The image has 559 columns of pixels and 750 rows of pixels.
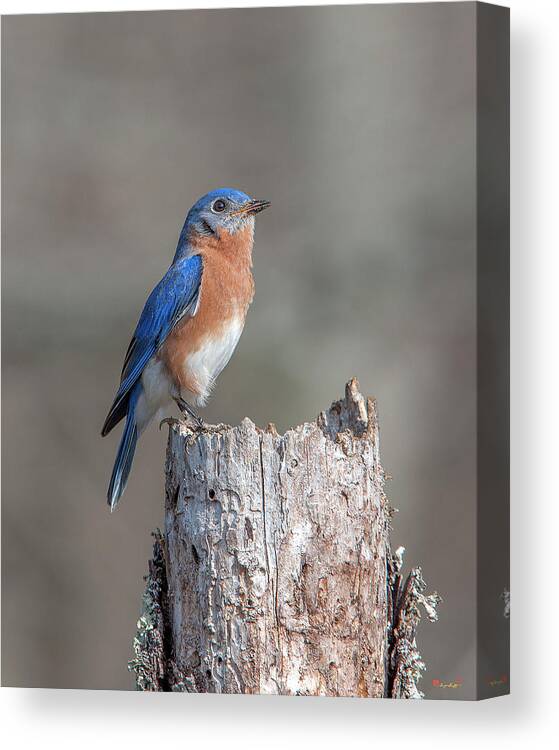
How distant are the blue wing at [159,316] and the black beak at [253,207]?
1.09 ft

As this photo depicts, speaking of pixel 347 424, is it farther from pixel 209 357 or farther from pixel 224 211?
pixel 224 211

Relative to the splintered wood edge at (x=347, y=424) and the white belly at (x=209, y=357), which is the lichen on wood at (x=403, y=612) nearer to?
the splintered wood edge at (x=347, y=424)

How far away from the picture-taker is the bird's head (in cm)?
659

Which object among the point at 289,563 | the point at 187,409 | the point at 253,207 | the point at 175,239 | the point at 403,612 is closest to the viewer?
the point at 289,563

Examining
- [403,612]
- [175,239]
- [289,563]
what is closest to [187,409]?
[175,239]

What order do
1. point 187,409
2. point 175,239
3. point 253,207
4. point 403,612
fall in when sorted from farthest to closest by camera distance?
1. point 175,239
2. point 187,409
3. point 253,207
4. point 403,612

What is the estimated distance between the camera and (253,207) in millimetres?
6594

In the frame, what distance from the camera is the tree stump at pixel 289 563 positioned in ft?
18.2

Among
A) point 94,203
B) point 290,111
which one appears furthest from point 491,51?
point 94,203

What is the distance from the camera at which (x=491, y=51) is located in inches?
233

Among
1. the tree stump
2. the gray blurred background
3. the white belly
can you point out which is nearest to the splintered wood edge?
the tree stump

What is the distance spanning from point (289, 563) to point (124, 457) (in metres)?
1.42

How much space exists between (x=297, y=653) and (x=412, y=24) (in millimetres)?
2857

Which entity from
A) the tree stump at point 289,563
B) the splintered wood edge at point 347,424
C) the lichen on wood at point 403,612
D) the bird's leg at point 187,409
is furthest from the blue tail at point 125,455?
the lichen on wood at point 403,612
